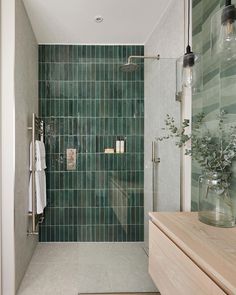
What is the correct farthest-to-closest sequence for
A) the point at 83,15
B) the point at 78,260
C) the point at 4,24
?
the point at 83,15 < the point at 78,260 < the point at 4,24

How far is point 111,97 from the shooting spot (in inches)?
88.0

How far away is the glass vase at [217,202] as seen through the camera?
144 centimetres

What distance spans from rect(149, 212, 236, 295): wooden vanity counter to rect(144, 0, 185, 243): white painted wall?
0.57 metres

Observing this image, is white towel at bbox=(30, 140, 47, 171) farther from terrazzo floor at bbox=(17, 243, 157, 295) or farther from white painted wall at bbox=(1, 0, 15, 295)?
terrazzo floor at bbox=(17, 243, 157, 295)

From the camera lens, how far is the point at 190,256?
1.12 metres

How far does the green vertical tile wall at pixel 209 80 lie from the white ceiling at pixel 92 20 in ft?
1.83

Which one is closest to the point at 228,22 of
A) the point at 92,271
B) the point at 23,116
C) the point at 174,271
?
the point at 174,271

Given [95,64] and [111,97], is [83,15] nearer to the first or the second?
[95,64]

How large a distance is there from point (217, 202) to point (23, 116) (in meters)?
1.74

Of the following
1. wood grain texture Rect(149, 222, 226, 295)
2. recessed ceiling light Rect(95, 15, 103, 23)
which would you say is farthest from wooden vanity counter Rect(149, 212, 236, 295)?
recessed ceiling light Rect(95, 15, 103, 23)

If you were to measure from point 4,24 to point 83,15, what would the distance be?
2.36ft

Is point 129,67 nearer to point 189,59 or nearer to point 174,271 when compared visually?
point 189,59

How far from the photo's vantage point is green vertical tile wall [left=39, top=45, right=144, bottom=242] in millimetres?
2223

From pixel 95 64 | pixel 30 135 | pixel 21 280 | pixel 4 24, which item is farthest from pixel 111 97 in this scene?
pixel 21 280
